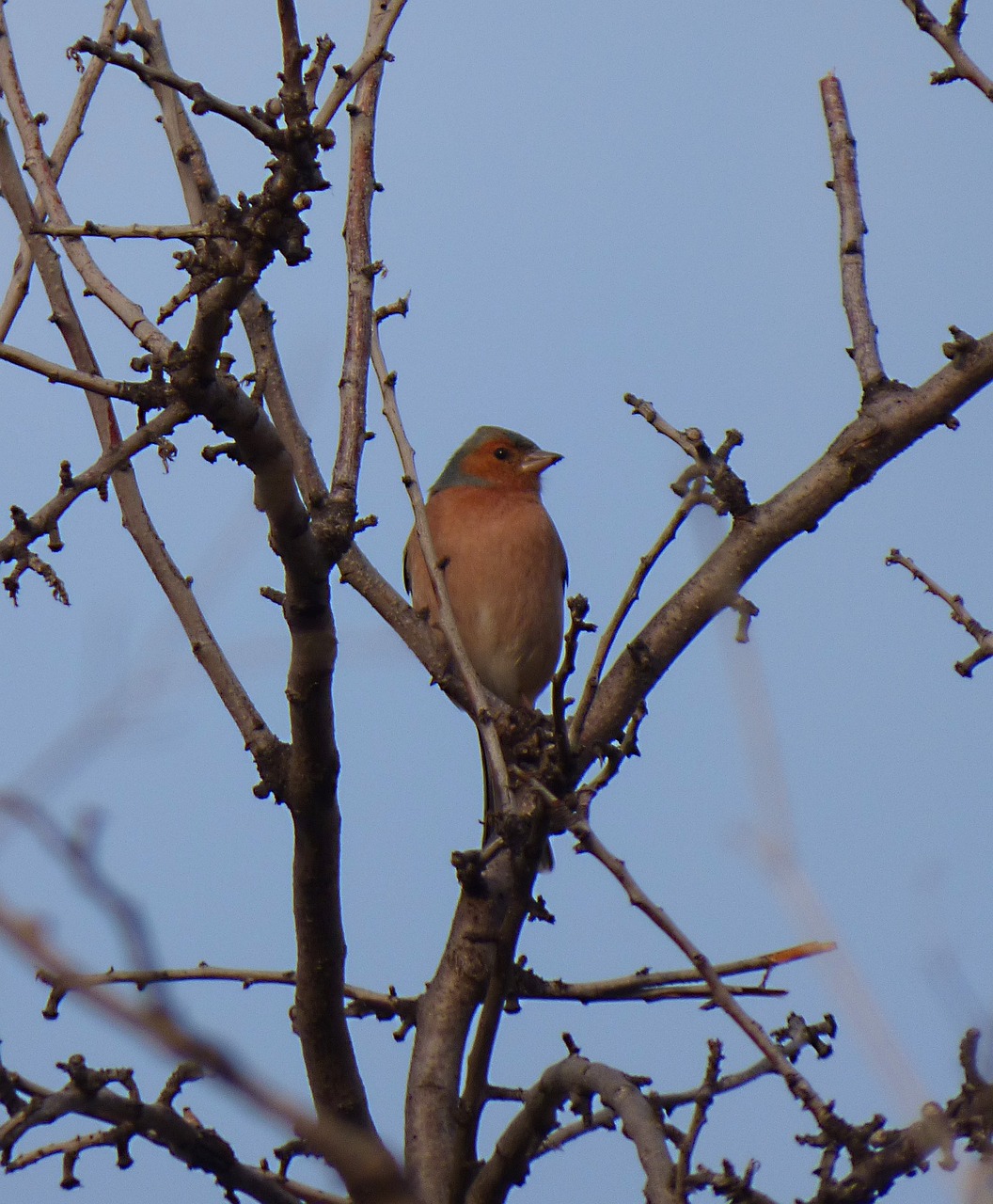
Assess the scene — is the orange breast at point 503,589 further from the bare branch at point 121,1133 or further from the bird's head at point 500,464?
the bare branch at point 121,1133

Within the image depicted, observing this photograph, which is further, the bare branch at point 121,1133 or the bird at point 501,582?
the bird at point 501,582

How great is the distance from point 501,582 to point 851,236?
285cm

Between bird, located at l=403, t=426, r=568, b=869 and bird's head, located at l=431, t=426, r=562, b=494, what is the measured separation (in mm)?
224

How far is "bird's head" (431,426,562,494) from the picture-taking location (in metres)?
7.10

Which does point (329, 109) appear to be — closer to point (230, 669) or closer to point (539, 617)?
point (230, 669)

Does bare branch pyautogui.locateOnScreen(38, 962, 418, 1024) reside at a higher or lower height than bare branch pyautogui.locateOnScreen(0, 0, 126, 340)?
lower

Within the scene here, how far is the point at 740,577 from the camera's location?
3.73 m

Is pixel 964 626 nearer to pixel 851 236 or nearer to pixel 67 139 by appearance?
pixel 851 236

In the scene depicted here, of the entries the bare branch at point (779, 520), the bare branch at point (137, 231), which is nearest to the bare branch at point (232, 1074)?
the bare branch at point (137, 231)

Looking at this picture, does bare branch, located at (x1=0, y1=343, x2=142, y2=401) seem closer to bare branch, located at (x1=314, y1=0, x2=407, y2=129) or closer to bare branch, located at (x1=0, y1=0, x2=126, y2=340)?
bare branch, located at (x1=314, y1=0, x2=407, y2=129)

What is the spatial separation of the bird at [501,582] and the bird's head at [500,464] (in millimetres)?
224

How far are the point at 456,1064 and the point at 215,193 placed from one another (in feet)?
7.68

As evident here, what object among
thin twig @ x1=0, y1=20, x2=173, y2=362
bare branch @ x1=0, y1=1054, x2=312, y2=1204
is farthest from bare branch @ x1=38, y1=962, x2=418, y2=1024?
thin twig @ x1=0, y1=20, x2=173, y2=362

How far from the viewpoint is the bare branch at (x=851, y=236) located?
147 inches
